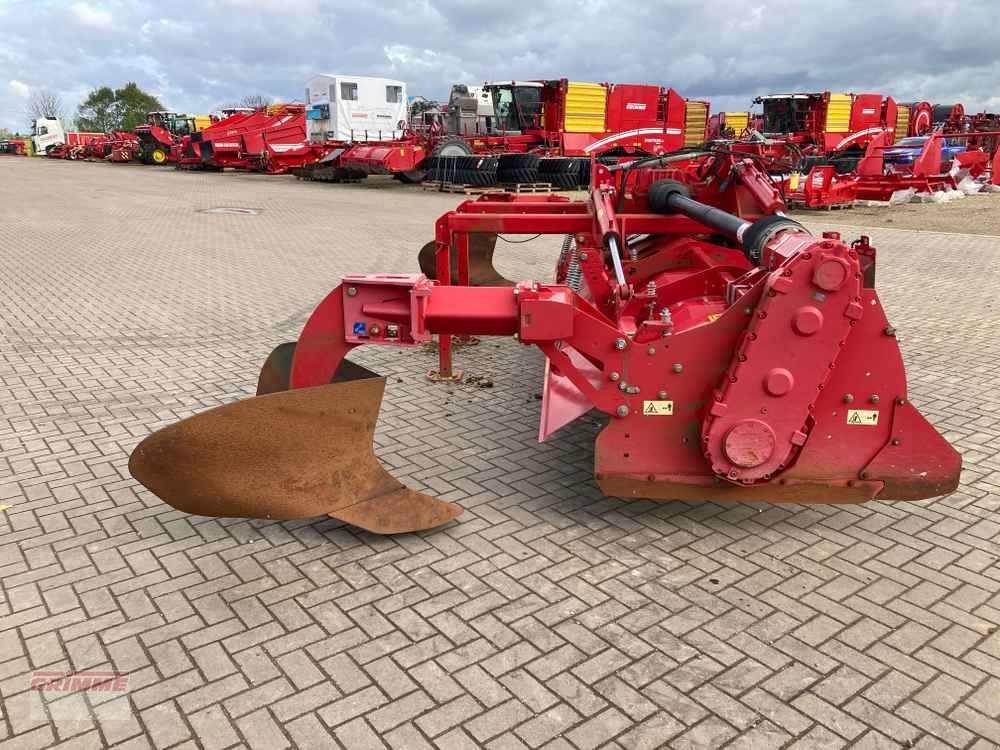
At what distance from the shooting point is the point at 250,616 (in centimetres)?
309

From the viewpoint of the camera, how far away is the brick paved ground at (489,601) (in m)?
2.56

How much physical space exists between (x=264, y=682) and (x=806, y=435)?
2354mm

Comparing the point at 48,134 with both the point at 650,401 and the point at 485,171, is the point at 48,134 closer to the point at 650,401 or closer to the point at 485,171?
the point at 485,171

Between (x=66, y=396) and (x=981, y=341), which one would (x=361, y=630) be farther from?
(x=981, y=341)

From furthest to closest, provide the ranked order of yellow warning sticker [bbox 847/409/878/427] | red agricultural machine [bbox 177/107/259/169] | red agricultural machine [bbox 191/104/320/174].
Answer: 1. red agricultural machine [bbox 177/107/259/169]
2. red agricultural machine [bbox 191/104/320/174]
3. yellow warning sticker [bbox 847/409/878/427]

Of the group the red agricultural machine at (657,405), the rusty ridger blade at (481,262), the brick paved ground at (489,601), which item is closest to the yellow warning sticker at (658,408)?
the red agricultural machine at (657,405)

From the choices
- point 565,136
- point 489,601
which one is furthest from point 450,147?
point 489,601

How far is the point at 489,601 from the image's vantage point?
10.5 feet

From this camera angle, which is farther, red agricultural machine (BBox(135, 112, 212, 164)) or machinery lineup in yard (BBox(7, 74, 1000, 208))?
red agricultural machine (BBox(135, 112, 212, 164))

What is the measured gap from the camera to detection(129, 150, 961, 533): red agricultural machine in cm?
326

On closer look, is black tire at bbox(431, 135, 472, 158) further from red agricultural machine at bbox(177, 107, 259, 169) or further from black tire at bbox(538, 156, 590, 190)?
red agricultural machine at bbox(177, 107, 259, 169)

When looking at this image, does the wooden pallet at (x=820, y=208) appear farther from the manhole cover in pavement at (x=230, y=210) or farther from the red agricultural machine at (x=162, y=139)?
the red agricultural machine at (x=162, y=139)

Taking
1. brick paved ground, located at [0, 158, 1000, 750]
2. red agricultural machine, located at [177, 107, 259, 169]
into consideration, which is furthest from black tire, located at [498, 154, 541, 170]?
brick paved ground, located at [0, 158, 1000, 750]

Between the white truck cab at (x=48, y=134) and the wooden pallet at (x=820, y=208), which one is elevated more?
the white truck cab at (x=48, y=134)
